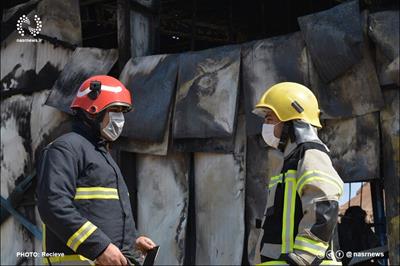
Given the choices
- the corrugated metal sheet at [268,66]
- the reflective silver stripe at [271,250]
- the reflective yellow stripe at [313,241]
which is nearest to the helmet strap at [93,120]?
the reflective silver stripe at [271,250]

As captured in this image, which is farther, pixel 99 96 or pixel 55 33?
pixel 55 33

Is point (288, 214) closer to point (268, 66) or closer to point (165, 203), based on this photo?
point (268, 66)

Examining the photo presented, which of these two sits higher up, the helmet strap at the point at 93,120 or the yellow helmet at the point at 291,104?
the yellow helmet at the point at 291,104

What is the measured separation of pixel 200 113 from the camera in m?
Answer: 6.25

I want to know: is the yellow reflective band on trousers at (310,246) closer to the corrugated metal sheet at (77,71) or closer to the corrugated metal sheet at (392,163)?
the corrugated metal sheet at (392,163)

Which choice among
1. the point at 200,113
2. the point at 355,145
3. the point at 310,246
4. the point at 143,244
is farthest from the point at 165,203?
the point at 310,246

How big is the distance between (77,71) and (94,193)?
373cm

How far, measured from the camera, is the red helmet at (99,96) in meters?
3.79

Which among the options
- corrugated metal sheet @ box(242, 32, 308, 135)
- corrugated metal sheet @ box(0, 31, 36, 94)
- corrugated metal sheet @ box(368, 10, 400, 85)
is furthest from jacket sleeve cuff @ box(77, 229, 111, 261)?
corrugated metal sheet @ box(0, 31, 36, 94)

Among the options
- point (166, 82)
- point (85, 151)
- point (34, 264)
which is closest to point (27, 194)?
point (34, 264)

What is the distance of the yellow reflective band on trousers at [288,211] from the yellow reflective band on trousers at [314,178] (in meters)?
0.08

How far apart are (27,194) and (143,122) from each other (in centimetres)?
170

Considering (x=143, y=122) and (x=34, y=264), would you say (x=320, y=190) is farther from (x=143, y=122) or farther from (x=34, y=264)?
(x=34, y=264)

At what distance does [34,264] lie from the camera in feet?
23.7
